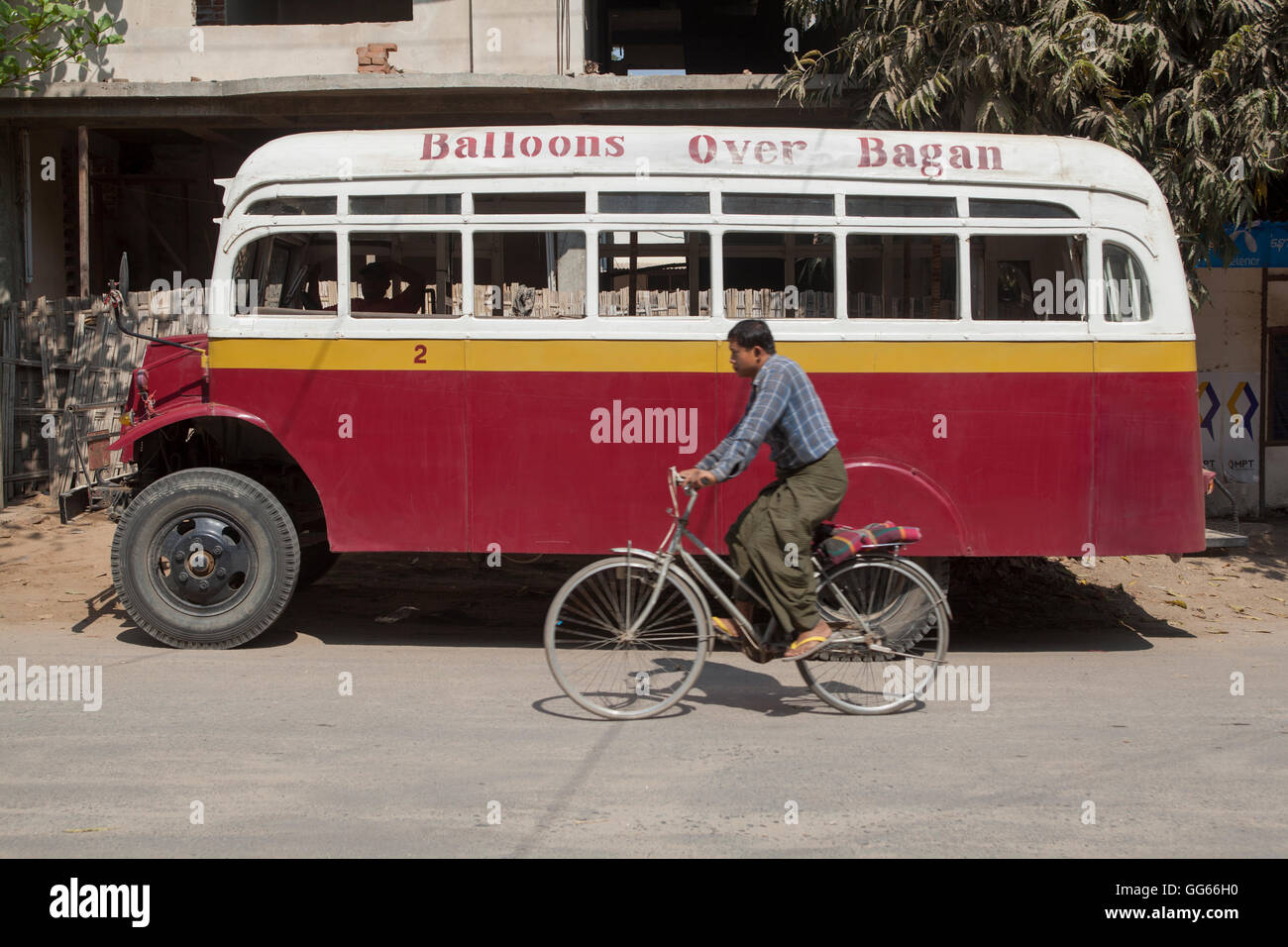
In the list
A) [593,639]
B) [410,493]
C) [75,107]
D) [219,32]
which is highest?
[219,32]

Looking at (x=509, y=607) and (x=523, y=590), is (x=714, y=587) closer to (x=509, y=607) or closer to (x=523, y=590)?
(x=509, y=607)

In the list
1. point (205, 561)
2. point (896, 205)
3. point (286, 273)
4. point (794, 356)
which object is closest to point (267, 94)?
point (286, 273)

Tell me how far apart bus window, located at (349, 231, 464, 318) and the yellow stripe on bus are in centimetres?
25

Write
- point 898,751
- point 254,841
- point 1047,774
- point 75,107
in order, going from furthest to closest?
point 75,107, point 898,751, point 1047,774, point 254,841

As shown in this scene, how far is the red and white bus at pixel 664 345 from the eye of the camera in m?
7.18

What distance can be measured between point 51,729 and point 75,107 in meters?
9.27

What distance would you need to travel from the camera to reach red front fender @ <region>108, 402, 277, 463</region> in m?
7.28

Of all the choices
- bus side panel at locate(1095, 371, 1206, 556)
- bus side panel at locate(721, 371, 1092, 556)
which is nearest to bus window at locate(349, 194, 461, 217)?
bus side panel at locate(721, 371, 1092, 556)

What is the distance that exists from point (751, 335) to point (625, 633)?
1.55 metres

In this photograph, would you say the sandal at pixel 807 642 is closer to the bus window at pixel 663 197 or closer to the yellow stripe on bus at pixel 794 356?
the yellow stripe on bus at pixel 794 356

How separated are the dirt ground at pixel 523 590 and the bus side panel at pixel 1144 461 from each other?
4.81ft

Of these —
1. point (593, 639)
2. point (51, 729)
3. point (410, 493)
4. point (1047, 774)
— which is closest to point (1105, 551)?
point (1047, 774)

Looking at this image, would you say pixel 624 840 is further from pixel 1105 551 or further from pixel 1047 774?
pixel 1105 551

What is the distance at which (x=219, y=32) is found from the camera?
13211 millimetres
